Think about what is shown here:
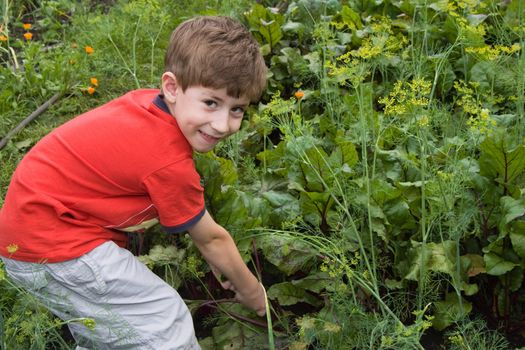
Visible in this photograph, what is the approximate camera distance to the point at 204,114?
246cm

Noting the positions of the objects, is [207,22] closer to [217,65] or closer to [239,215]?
[217,65]

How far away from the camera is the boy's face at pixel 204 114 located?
247 cm

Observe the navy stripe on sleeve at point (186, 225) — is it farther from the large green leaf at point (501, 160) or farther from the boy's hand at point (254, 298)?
the large green leaf at point (501, 160)

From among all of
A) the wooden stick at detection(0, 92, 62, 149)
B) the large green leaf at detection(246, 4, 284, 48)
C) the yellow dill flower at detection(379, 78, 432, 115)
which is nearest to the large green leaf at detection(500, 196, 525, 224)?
the yellow dill flower at detection(379, 78, 432, 115)

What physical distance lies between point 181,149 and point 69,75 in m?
2.28

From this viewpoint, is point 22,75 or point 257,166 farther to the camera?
point 22,75

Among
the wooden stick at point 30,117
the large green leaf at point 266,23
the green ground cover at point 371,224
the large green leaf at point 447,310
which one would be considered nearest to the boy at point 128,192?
the green ground cover at point 371,224

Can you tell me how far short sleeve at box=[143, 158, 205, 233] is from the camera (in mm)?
2395

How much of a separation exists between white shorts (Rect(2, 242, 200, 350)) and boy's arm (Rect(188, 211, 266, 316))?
0.24 metres

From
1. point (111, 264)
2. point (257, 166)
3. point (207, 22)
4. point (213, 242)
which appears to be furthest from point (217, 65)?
point (257, 166)

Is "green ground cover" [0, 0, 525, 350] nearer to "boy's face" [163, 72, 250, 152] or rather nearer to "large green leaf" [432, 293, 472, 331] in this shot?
"large green leaf" [432, 293, 472, 331]

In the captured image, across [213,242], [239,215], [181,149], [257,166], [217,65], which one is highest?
[217,65]

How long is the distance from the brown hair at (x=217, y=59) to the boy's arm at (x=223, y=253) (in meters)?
0.47

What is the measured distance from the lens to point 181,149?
2.46 metres
